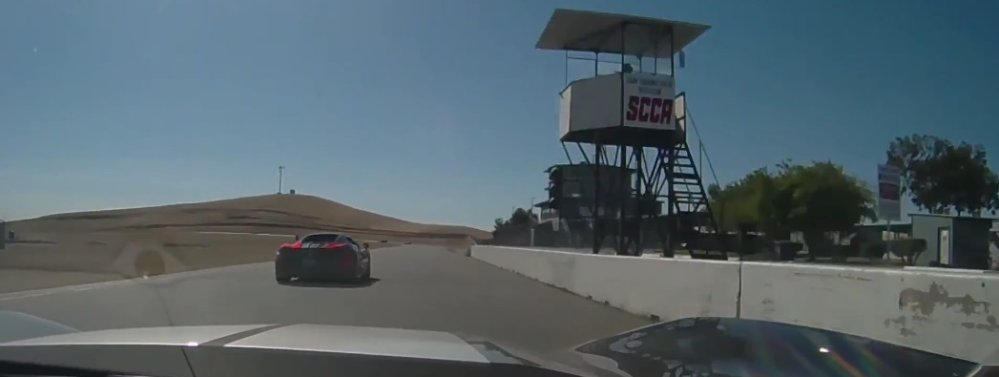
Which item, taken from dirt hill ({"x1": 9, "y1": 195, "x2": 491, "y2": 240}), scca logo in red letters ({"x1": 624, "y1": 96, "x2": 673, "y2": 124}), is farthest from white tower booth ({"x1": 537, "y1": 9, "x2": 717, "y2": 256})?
dirt hill ({"x1": 9, "y1": 195, "x2": 491, "y2": 240})

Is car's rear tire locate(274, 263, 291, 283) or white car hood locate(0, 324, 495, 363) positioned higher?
white car hood locate(0, 324, 495, 363)

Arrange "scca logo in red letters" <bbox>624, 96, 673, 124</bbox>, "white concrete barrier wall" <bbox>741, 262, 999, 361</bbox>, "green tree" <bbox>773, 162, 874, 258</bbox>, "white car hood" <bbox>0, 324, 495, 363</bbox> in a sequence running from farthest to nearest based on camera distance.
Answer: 1. "green tree" <bbox>773, 162, 874, 258</bbox>
2. "scca logo in red letters" <bbox>624, 96, 673, 124</bbox>
3. "white concrete barrier wall" <bbox>741, 262, 999, 361</bbox>
4. "white car hood" <bbox>0, 324, 495, 363</bbox>

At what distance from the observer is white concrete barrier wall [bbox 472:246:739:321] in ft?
39.6

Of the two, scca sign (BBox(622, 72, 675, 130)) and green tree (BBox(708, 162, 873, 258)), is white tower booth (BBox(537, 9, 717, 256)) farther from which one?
green tree (BBox(708, 162, 873, 258))

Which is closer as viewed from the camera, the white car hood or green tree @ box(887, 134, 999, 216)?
the white car hood

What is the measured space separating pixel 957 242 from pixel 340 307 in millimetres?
27340

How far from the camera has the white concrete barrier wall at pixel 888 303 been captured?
23.1 ft

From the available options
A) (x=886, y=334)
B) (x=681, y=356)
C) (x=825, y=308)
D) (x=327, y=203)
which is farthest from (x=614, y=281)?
(x=327, y=203)

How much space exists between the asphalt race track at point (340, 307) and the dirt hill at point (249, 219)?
89.2 m

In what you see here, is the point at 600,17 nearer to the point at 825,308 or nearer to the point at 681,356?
the point at 825,308

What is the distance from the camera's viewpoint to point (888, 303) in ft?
27.3

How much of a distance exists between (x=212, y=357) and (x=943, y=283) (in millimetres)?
6785

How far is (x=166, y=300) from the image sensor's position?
15.3 meters

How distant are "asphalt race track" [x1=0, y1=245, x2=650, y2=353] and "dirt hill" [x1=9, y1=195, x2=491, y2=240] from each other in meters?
89.2
